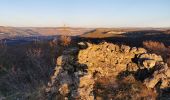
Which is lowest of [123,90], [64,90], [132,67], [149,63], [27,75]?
[27,75]

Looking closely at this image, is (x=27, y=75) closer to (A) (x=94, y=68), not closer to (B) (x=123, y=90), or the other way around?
(A) (x=94, y=68)

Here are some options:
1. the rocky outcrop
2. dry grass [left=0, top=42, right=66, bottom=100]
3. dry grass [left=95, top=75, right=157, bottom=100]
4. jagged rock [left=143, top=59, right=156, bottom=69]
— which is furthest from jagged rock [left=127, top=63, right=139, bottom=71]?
dry grass [left=0, top=42, right=66, bottom=100]

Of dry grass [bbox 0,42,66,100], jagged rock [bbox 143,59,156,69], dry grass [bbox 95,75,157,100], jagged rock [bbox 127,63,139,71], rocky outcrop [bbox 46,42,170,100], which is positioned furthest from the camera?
dry grass [bbox 0,42,66,100]

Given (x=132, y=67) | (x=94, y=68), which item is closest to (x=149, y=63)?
(x=132, y=67)

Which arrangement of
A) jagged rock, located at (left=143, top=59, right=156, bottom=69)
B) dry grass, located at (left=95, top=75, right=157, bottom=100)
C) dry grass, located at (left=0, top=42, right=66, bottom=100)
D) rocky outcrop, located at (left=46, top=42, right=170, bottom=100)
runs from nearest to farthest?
dry grass, located at (left=95, top=75, right=157, bottom=100)
rocky outcrop, located at (left=46, top=42, right=170, bottom=100)
jagged rock, located at (left=143, top=59, right=156, bottom=69)
dry grass, located at (left=0, top=42, right=66, bottom=100)

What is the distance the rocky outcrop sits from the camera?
24.5m

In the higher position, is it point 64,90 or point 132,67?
point 132,67

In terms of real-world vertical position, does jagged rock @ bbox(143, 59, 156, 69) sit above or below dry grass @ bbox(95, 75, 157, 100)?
above

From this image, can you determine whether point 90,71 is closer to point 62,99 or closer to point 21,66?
point 62,99

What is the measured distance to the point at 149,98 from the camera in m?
23.8

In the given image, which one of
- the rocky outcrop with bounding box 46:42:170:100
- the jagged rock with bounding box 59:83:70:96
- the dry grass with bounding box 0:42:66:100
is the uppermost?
the rocky outcrop with bounding box 46:42:170:100

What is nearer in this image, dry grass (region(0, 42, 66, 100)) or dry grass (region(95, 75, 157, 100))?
dry grass (region(95, 75, 157, 100))

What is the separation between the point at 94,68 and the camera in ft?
83.5

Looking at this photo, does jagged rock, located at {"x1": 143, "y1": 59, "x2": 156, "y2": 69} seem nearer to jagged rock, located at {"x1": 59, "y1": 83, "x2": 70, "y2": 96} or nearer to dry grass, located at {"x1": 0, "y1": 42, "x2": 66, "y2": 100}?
jagged rock, located at {"x1": 59, "y1": 83, "x2": 70, "y2": 96}
